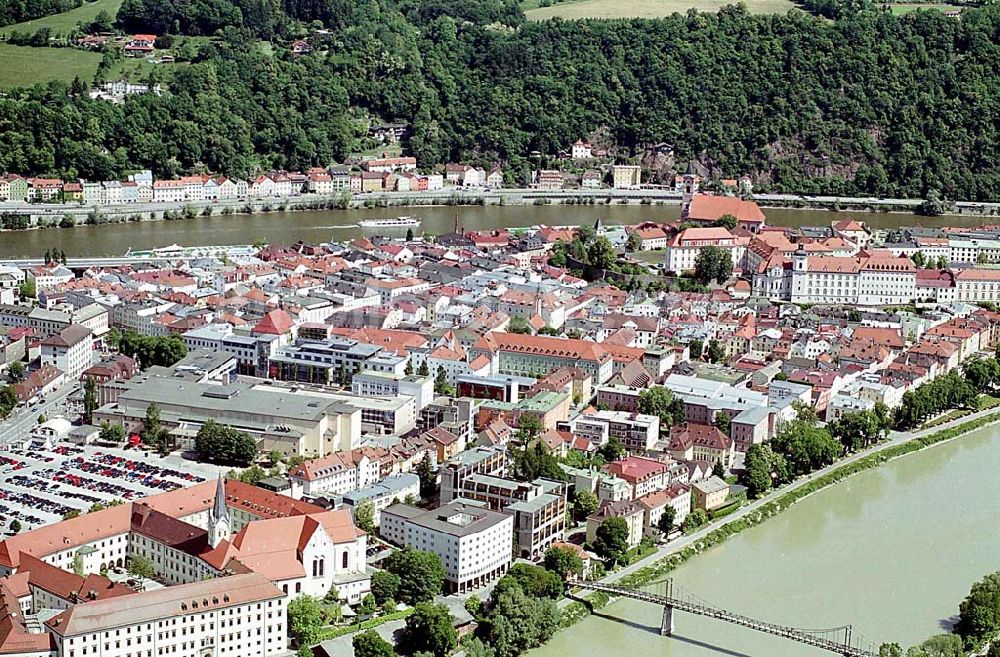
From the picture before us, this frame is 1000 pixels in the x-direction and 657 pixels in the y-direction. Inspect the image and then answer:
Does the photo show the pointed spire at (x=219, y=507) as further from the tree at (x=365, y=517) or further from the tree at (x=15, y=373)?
the tree at (x=15, y=373)

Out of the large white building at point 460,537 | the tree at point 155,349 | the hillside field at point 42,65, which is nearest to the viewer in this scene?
the large white building at point 460,537

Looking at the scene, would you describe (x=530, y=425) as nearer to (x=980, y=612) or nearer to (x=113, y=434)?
(x=113, y=434)

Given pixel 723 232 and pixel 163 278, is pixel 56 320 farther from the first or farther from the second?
pixel 723 232

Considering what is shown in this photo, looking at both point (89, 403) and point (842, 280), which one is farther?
point (842, 280)

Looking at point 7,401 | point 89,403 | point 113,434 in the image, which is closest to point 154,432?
point 113,434

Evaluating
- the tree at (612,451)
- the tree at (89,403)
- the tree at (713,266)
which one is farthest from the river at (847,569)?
the tree at (713,266)

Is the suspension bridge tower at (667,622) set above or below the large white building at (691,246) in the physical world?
below
